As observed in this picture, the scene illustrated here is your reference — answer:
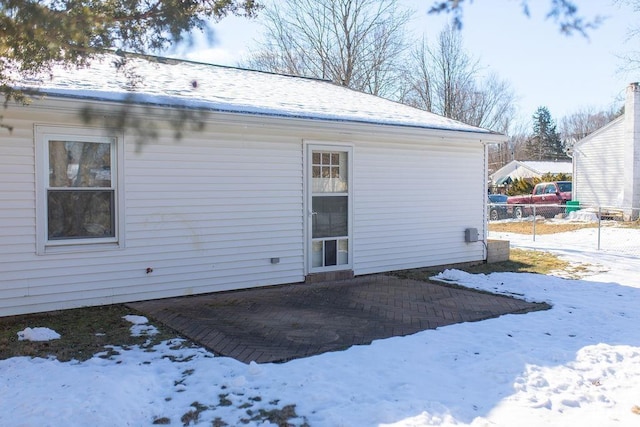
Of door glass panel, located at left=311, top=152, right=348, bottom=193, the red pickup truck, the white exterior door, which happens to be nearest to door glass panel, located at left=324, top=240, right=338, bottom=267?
the white exterior door

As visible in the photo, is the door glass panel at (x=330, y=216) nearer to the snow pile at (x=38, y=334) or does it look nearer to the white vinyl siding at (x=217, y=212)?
the white vinyl siding at (x=217, y=212)

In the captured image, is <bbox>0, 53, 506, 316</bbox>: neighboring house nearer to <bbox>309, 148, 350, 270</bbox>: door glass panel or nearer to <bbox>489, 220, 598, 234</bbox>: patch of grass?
<bbox>309, 148, 350, 270</bbox>: door glass panel

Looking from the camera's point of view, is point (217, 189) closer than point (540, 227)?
Yes

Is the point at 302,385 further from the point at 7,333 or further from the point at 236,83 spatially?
the point at 236,83

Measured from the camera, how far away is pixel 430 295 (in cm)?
750

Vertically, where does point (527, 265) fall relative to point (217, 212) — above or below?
below

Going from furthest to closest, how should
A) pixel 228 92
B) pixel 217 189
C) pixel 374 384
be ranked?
pixel 228 92 → pixel 217 189 → pixel 374 384

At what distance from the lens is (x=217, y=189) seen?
7367mm

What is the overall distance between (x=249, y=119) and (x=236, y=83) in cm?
234

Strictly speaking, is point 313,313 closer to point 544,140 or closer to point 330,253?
point 330,253

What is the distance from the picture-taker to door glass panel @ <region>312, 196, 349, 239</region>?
8.31 metres

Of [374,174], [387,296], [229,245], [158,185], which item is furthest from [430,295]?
[158,185]

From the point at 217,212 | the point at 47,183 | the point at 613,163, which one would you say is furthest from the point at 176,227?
the point at 613,163

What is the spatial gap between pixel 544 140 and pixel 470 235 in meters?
60.6
